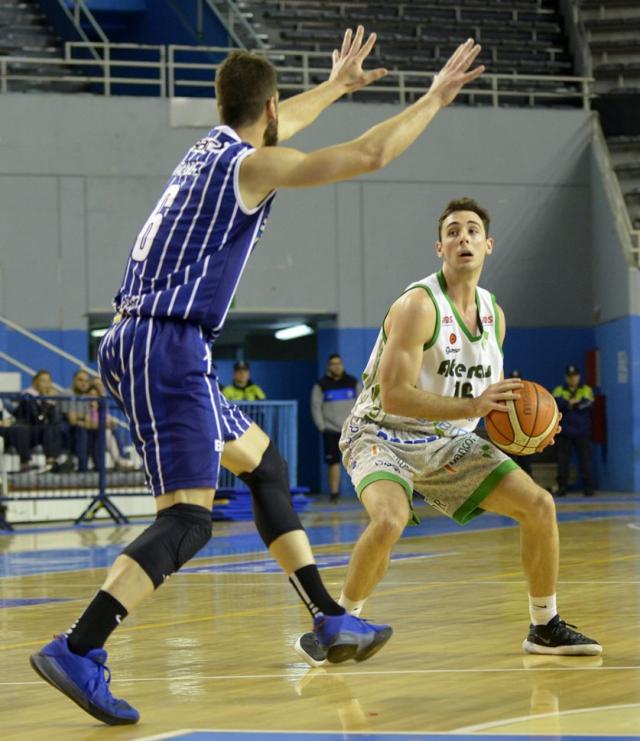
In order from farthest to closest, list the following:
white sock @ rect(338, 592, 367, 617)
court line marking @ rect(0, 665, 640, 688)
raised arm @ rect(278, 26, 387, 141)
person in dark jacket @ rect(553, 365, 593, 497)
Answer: person in dark jacket @ rect(553, 365, 593, 497), white sock @ rect(338, 592, 367, 617), raised arm @ rect(278, 26, 387, 141), court line marking @ rect(0, 665, 640, 688)

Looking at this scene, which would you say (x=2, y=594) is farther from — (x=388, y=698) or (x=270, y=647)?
(x=388, y=698)

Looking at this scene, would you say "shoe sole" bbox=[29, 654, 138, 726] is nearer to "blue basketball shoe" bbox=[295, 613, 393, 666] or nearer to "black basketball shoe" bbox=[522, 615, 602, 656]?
"blue basketball shoe" bbox=[295, 613, 393, 666]

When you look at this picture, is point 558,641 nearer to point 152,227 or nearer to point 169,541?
point 169,541

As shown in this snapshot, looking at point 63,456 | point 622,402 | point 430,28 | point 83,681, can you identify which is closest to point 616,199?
point 622,402

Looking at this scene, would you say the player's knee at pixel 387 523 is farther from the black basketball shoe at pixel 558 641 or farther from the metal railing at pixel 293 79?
the metal railing at pixel 293 79

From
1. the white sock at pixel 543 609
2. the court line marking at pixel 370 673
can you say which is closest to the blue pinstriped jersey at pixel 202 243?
the court line marking at pixel 370 673

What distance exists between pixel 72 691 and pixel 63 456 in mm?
11620

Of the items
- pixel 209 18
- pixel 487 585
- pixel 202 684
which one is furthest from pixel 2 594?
pixel 209 18

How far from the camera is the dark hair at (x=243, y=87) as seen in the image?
472 cm

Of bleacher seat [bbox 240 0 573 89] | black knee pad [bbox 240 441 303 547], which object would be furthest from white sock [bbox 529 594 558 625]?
bleacher seat [bbox 240 0 573 89]

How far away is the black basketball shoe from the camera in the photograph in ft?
18.5

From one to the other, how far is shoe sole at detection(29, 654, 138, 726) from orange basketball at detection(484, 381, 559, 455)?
194 centimetres

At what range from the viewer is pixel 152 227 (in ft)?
15.6

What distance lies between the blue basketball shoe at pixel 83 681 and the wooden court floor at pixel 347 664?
53 millimetres
